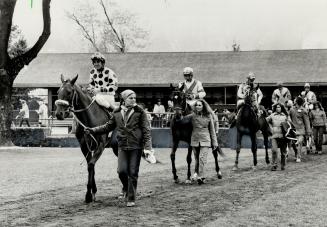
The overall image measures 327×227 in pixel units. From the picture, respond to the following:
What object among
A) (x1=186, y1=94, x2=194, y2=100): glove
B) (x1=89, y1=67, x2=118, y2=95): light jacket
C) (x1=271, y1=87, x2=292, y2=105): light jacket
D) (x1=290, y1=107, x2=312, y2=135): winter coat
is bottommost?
(x1=290, y1=107, x2=312, y2=135): winter coat

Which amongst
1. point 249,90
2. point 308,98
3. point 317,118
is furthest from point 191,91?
point 317,118

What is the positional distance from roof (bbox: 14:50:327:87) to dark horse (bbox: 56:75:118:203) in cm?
2426

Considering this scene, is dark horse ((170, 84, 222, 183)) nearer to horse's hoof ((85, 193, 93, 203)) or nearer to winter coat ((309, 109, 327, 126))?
horse's hoof ((85, 193, 93, 203))

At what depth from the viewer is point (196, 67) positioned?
3841 centimetres

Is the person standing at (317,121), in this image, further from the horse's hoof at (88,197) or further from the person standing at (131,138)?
the horse's hoof at (88,197)

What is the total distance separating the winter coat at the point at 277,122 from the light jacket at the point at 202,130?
3367 millimetres

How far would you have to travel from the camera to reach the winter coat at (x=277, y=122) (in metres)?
16.5

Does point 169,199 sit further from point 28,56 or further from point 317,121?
point 28,56

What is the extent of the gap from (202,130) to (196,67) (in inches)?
992

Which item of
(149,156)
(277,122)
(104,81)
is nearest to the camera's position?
(149,156)

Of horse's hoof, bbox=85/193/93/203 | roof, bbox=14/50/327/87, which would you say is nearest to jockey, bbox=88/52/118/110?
horse's hoof, bbox=85/193/93/203

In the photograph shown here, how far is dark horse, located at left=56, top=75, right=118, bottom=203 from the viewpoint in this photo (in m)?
10.7

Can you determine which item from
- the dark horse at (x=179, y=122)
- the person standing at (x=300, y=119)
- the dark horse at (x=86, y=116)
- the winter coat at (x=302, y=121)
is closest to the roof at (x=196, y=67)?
the person standing at (x=300, y=119)

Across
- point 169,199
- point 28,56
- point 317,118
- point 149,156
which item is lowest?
point 169,199
